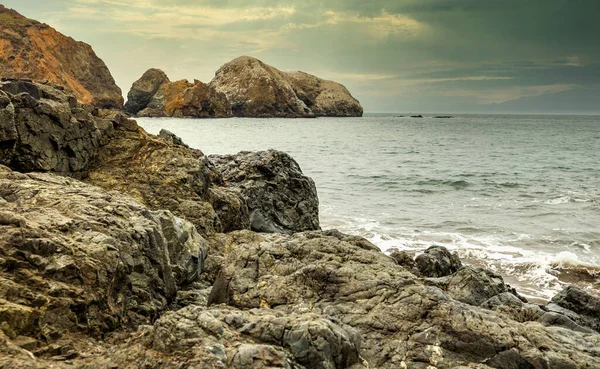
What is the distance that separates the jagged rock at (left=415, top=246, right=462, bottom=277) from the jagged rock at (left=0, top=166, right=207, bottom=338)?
581cm

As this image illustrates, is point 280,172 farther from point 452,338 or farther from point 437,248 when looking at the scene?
point 452,338

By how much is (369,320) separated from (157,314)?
256cm

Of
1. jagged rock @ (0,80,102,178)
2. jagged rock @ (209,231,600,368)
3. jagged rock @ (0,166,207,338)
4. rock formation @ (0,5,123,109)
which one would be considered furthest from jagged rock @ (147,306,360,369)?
rock formation @ (0,5,123,109)

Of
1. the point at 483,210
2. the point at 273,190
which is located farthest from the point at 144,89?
the point at 273,190

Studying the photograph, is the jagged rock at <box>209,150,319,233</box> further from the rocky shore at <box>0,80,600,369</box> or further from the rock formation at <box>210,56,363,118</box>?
the rock formation at <box>210,56,363,118</box>

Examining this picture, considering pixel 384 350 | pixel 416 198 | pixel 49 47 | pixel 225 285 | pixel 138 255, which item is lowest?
pixel 416 198

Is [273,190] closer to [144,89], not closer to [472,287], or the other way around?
[472,287]

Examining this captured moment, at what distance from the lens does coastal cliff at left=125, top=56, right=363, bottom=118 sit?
134m

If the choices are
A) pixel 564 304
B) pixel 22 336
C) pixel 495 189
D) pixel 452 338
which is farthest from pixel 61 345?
pixel 495 189

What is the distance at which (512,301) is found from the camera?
7.40 meters

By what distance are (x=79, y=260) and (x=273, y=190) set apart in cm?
1022

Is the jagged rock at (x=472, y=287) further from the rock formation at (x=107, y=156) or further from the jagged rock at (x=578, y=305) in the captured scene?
the rock formation at (x=107, y=156)

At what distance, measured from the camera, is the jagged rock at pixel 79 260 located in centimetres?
422

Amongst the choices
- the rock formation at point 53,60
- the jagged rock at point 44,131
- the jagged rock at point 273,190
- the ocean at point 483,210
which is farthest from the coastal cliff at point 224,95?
the jagged rock at point 44,131
